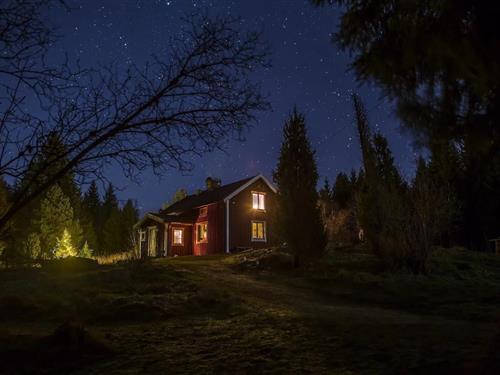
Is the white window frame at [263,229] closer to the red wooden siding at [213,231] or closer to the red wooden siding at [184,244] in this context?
the red wooden siding at [213,231]

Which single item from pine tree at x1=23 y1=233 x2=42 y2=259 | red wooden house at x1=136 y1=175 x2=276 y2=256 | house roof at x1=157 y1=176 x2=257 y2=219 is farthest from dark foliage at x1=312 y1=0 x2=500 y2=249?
pine tree at x1=23 y1=233 x2=42 y2=259

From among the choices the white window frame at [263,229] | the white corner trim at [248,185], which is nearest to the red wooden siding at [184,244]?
the white corner trim at [248,185]

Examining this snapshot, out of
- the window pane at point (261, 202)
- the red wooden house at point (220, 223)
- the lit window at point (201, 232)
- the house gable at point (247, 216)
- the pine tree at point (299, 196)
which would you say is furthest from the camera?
the window pane at point (261, 202)

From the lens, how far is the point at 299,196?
60.8ft

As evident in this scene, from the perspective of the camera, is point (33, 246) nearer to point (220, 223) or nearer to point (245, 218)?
point (220, 223)

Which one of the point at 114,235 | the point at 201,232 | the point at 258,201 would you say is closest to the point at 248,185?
the point at 258,201

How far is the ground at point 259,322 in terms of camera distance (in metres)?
4.49

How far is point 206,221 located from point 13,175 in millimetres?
26915

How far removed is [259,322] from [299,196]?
1173 centimetres

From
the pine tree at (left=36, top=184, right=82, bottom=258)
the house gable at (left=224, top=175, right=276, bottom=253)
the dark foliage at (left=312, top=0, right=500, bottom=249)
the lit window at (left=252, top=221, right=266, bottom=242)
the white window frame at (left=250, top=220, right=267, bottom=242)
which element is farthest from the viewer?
the pine tree at (left=36, top=184, right=82, bottom=258)

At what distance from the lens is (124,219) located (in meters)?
52.2

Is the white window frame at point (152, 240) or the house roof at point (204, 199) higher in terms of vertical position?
the house roof at point (204, 199)

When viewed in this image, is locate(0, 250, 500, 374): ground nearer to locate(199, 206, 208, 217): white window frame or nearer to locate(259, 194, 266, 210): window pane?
locate(259, 194, 266, 210): window pane

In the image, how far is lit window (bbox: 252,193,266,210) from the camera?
1212 inches
